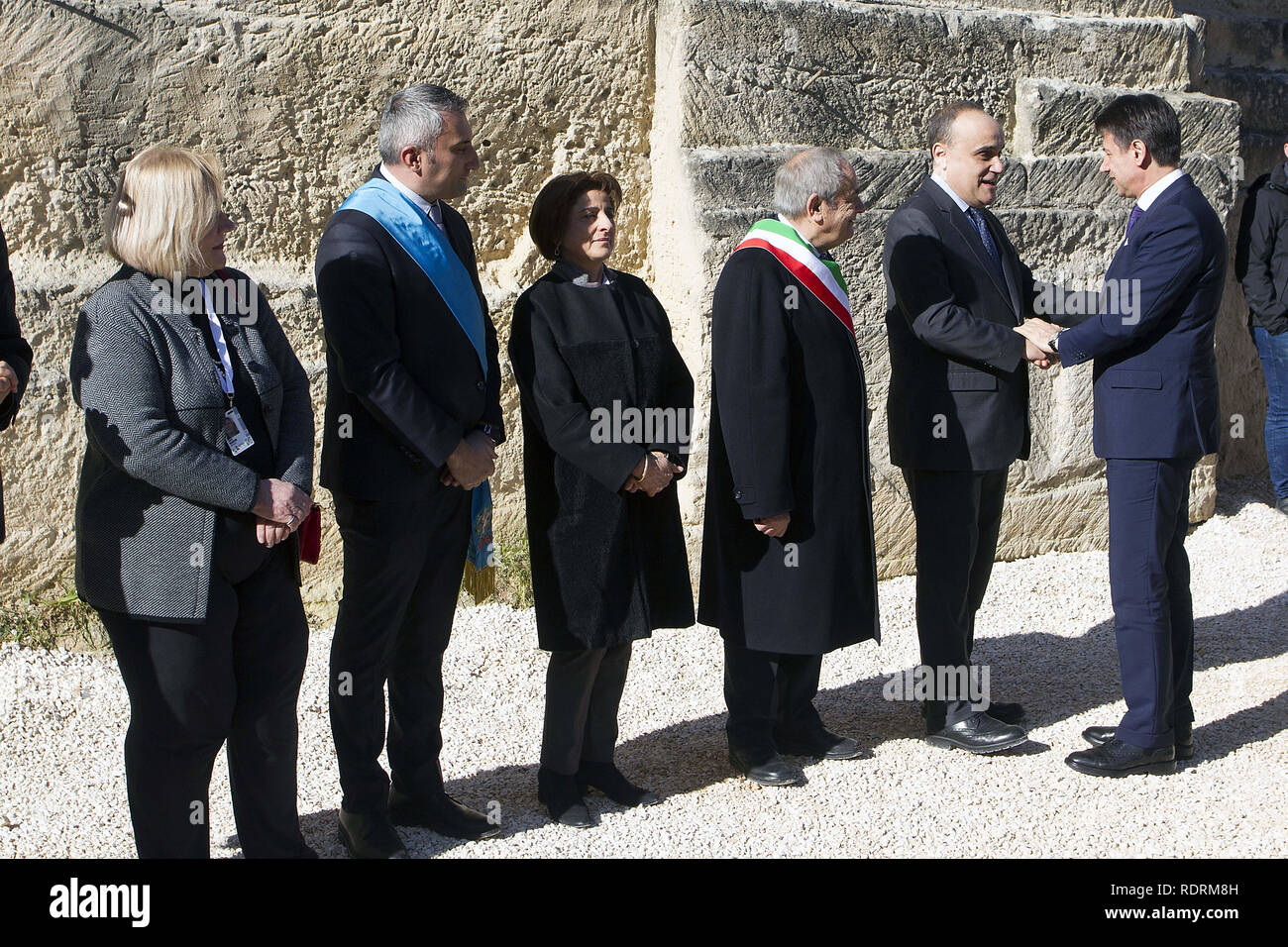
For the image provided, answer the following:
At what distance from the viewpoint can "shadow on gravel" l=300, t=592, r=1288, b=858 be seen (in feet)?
12.1

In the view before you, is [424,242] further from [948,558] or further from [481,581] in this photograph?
[948,558]

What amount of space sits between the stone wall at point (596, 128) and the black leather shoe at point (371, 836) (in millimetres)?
1790

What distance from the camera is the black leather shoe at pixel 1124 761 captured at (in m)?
3.92

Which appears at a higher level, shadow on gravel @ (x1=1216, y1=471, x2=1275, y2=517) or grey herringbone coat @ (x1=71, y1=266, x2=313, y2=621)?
grey herringbone coat @ (x1=71, y1=266, x2=313, y2=621)

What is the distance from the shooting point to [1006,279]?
421cm

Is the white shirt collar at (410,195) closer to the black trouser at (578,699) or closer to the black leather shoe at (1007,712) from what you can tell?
the black trouser at (578,699)

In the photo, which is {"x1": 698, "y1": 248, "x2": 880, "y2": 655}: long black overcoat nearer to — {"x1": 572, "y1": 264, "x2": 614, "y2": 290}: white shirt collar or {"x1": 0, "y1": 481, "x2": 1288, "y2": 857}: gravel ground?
{"x1": 572, "y1": 264, "x2": 614, "y2": 290}: white shirt collar

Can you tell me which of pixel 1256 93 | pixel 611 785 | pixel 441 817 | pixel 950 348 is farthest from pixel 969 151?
pixel 1256 93

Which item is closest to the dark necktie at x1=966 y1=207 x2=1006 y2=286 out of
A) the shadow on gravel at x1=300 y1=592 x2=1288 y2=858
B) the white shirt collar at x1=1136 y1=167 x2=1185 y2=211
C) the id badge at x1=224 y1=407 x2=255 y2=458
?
the white shirt collar at x1=1136 y1=167 x2=1185 y2=211

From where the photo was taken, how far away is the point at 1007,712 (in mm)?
4406

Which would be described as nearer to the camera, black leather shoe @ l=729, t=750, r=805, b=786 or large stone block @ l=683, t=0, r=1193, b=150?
black leather shoe @ l=729, t=750, r=805, b=786

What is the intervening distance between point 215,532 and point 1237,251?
539 cm
